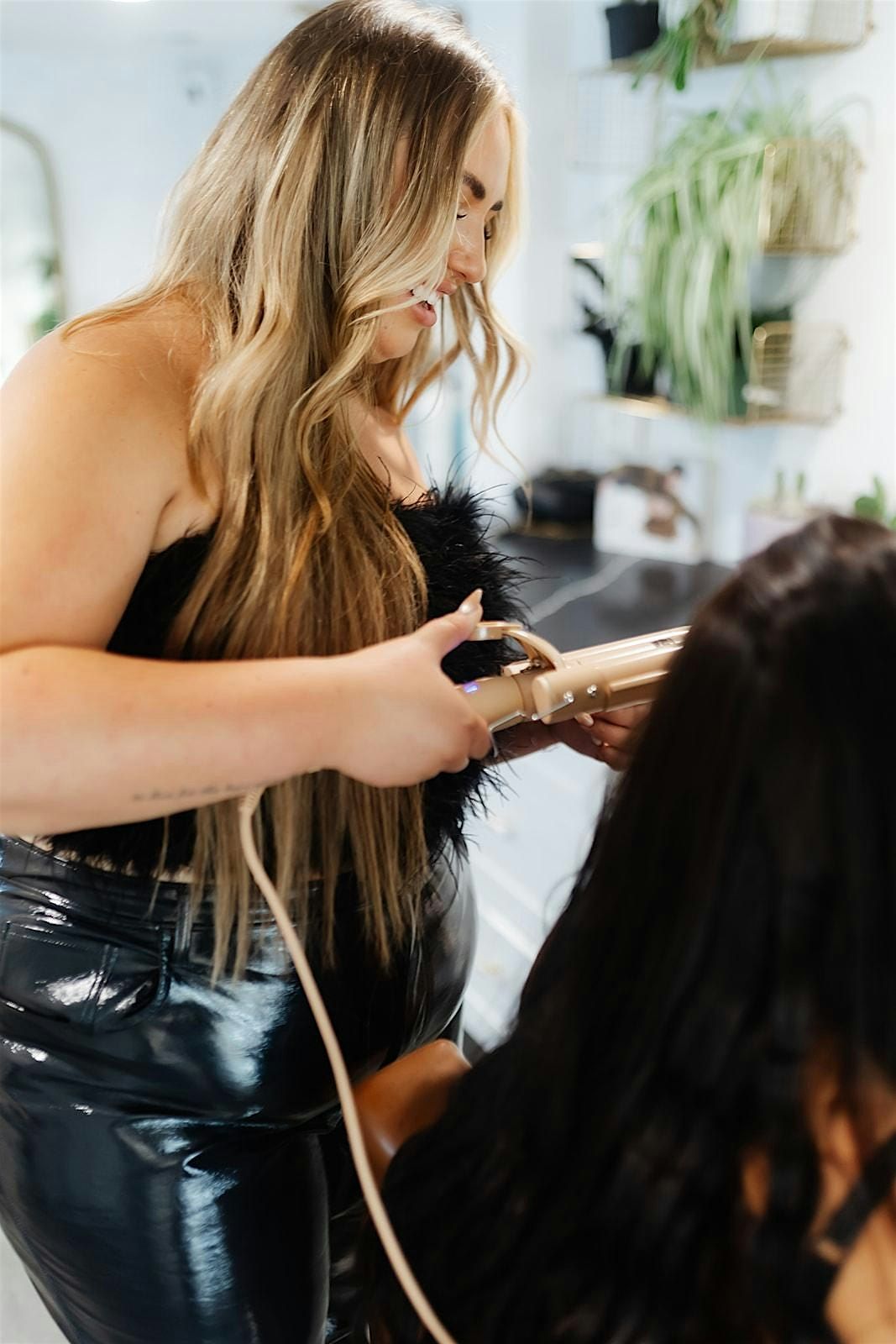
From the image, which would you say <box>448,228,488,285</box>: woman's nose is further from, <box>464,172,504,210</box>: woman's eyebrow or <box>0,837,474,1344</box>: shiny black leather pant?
<box>0,837,474,1344</box>: shiny black leather pant

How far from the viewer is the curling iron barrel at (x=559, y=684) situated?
71cm

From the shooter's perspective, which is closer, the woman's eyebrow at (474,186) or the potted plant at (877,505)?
the woman's eyebrow at (474,186)

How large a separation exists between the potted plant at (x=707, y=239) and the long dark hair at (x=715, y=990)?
1.38 m

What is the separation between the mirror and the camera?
8.64ft

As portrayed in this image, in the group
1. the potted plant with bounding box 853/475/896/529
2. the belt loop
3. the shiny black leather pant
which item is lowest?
the shiny black leather pant

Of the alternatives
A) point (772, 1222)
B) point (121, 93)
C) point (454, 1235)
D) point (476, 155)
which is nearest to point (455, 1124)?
point (454, 1235)

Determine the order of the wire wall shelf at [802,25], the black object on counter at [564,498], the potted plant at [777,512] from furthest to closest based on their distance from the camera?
the black object on counter at [564,498] → the potted plant at [777,512] → the wire wall shelf at [802,25]

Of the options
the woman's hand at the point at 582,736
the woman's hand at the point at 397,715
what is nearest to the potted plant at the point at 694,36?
the woman's hand at the point at 582,736

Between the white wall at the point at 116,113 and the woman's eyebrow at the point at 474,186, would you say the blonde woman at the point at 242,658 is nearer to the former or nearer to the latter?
the woman's eyebrow at the point at 474,186

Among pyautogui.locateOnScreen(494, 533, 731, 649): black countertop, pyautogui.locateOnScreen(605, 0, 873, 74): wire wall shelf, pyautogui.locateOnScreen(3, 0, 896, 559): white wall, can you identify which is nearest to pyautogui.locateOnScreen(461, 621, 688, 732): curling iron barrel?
pyautogui.locateOnScreen(3, 0, 896, 559): white wall

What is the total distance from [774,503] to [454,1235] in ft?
5.07

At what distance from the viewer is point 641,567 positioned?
2109mm

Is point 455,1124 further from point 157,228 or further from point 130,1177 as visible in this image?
point 157,228

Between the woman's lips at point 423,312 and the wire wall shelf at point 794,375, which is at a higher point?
the woman's lips at point 423,312
